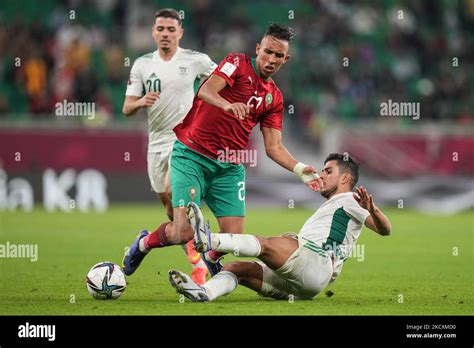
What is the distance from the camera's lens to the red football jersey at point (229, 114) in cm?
892

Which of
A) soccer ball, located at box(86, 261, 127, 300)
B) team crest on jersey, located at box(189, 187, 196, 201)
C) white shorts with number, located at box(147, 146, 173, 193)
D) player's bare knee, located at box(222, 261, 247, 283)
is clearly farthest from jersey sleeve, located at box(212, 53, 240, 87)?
white shorts with number, located at box(147, 146, 173, 193)

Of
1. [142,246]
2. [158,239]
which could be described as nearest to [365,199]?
[158,239]

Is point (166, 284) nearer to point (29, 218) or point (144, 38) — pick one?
point (29, 218)

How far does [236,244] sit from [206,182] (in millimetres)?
1254

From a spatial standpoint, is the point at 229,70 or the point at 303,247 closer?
the point at 303,247

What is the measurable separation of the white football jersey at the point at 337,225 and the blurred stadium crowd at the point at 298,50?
14.3m

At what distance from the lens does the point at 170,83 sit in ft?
35.1

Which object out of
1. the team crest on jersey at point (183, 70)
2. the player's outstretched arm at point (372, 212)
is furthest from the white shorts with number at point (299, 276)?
the team crest on jersey at point (183, 70)

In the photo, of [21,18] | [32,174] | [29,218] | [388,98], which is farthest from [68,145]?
[388,98]

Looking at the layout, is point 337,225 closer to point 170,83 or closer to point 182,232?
point 182,232

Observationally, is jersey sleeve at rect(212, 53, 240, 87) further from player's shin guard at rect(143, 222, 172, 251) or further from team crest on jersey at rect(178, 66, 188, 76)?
team crest on jersey at rect(178, 66, 188, 76)

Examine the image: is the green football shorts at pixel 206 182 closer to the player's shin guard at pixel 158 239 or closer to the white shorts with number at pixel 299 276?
the player's shin guard at pixel 158 239

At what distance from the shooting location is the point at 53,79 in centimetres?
Answer: 2328

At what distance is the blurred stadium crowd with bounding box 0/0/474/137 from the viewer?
23.7 metres
